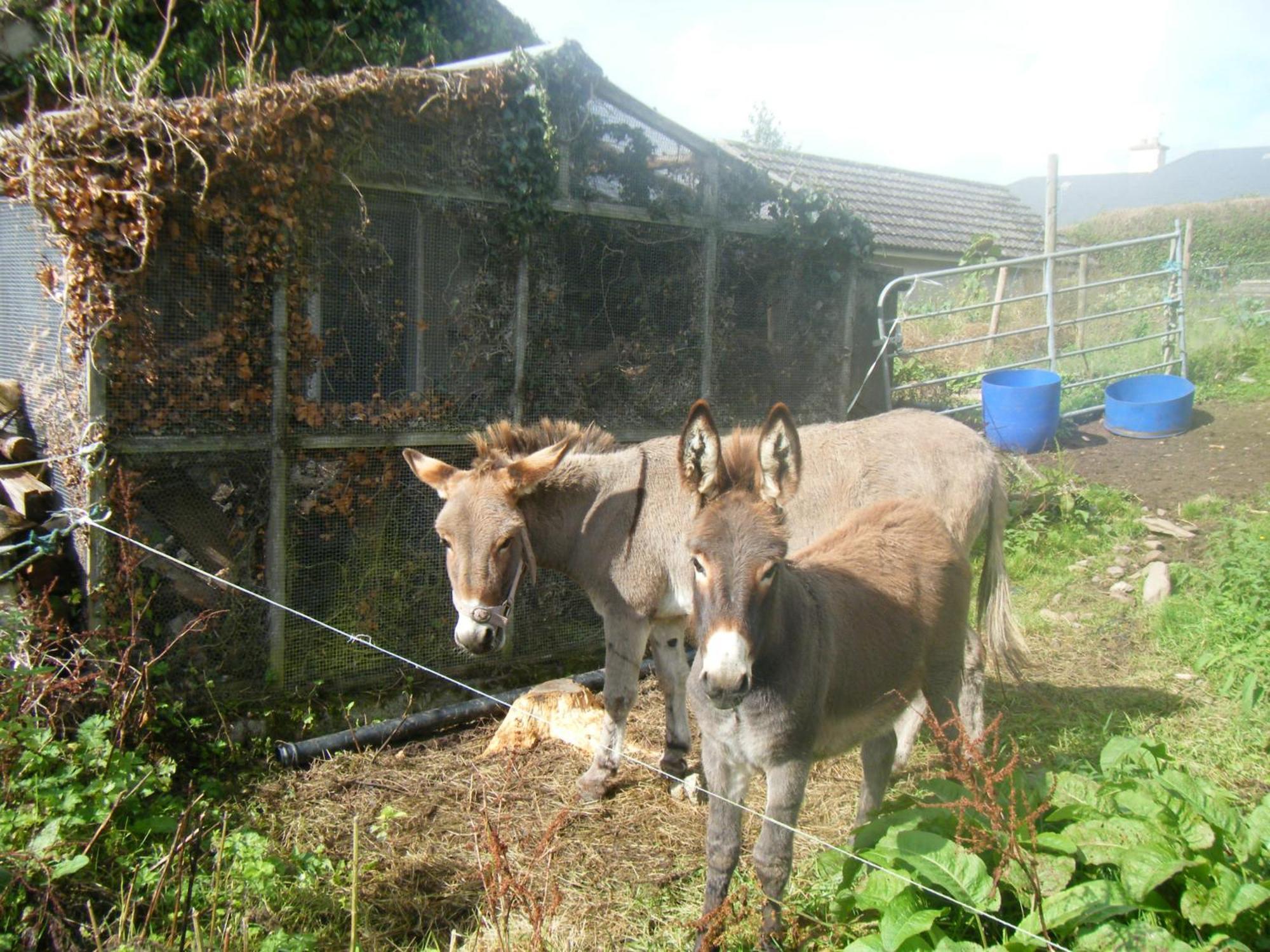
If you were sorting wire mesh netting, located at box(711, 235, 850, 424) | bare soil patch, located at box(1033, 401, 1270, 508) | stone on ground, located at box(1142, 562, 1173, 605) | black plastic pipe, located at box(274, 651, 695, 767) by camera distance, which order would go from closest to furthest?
black plastic pipe, located at box(274, 651, 695, 767) < stone on ground, located at box(1142, 562, 1173, 605) < wire mesh netting, located at box(711, 235, 850, 424) < bare soil patch, located at box(1033, 401, 1270, 508)

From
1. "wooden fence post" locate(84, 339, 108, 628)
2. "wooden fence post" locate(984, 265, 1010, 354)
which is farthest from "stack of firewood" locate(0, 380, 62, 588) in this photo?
"wooden fence post" locate(984, 265, 1010, 354)

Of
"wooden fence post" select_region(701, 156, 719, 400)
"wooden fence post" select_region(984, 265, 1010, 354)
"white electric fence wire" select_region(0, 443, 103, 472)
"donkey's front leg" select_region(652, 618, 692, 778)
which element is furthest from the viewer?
"wooden fence post" select_region(984, 265, 1010, 354)

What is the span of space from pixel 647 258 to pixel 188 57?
4685 millimetres

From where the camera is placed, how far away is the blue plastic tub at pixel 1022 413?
870cm

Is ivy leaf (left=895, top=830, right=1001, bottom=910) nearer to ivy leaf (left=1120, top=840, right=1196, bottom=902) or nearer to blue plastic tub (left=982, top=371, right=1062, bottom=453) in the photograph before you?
ivy leaf (left=1120, top=840, right=1196, bottom=902)

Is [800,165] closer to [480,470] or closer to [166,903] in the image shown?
[480,470]

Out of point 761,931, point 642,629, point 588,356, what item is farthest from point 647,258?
point 761,931

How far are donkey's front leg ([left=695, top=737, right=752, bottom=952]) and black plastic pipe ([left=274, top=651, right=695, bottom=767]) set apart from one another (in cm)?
171

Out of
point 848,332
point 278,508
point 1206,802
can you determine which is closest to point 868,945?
point 1206,802

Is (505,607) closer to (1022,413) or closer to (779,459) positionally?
(779,459)

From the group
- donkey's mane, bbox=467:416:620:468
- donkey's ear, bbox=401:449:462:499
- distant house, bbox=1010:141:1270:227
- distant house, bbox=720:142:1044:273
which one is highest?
distant house, bbox=1010:141:1270:227

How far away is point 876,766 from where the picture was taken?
12.3 feet

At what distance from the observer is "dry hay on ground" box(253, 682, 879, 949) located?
3496 millimetres

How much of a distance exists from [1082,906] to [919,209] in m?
17.1
